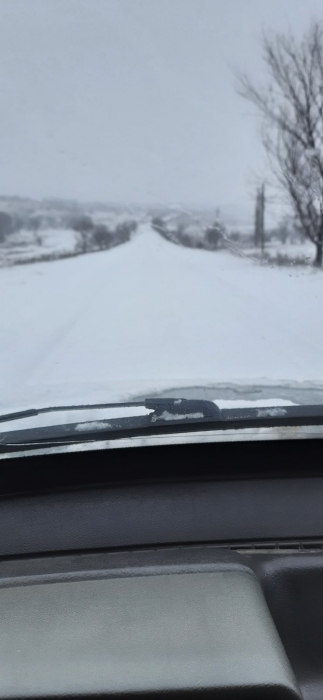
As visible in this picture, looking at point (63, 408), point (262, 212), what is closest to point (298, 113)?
point (262, 212)

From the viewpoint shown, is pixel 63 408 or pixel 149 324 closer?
pixel 63 408

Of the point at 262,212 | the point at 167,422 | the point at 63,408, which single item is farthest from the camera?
the point at 262,212

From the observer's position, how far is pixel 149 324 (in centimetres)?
446

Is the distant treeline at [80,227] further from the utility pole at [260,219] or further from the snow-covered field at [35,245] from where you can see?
the utility pole at [260,219]

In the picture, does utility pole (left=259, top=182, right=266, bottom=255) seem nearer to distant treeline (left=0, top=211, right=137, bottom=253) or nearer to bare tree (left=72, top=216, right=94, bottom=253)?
distant treeline (left=0, top=211, right=137, bottom=253)

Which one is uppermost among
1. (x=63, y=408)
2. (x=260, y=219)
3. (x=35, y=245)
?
(x=260, y=219)

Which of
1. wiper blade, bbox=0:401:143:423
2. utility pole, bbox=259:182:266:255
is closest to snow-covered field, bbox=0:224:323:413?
wiper blade, bbox=0:401:143:423

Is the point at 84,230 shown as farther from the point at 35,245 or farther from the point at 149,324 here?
the point at 149,324

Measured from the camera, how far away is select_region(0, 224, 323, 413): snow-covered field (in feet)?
12.0

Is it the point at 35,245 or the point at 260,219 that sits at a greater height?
the point at 260,219

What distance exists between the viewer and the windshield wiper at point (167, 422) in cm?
300

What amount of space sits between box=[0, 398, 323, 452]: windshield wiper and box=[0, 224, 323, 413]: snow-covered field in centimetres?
27

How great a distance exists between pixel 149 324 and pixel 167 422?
1.51 m

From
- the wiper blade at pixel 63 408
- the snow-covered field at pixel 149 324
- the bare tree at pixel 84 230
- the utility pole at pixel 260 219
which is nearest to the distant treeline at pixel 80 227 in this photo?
the bare tree at pixel 84 230
